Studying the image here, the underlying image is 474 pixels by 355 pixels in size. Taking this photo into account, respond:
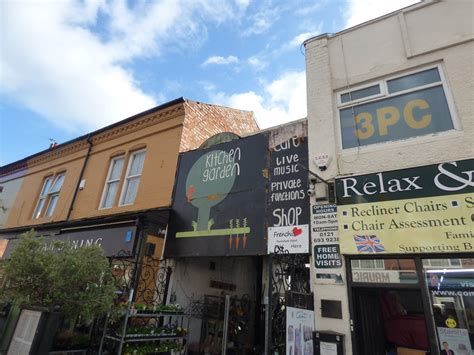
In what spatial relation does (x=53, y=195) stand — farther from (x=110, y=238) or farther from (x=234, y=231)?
(x=234, y=231)

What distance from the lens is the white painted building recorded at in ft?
16.0

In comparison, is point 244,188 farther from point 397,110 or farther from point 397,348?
point 397,348

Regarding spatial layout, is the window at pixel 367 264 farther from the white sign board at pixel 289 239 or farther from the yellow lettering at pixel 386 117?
the yellow lettering at pixel 386 117

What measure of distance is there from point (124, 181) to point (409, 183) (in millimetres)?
8221

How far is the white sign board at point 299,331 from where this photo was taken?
15.1ft

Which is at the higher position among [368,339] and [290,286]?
[290,286]

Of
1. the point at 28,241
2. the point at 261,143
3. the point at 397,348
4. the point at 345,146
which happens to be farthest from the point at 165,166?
the point at 397,348

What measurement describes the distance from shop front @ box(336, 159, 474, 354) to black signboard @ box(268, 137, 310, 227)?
827mm

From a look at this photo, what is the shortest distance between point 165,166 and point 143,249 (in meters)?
2.65

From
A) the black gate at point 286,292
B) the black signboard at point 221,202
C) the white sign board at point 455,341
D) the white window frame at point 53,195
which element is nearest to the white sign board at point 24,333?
the black signboard at point 221,202

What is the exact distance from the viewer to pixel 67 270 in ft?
16.9

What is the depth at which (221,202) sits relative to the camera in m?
7.45

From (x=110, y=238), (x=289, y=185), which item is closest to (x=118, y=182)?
(x=110, y=238)

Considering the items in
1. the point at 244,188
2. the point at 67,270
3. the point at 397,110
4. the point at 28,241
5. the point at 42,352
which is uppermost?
the point at 397,110
